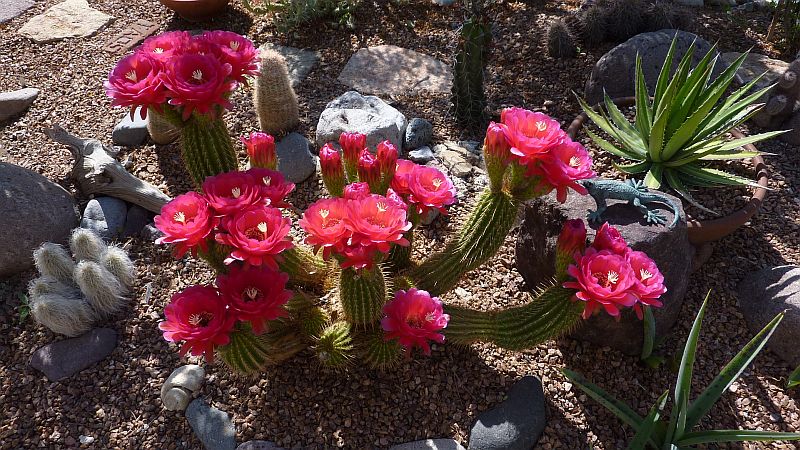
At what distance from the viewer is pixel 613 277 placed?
1.85m

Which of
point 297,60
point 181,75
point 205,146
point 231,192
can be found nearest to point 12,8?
point 297,60

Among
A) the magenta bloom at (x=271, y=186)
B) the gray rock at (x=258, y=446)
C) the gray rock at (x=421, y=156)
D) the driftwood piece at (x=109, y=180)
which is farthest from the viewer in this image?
the gray rock at (x=421, y=156)

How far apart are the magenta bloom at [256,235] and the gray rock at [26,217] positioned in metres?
2.03

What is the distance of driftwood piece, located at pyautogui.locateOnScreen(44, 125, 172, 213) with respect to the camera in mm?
3480

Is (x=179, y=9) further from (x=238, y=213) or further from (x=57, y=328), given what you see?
(x=238, y=213)

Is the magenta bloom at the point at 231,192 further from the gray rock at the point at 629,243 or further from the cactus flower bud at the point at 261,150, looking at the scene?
the gray rock at the point at 629,243

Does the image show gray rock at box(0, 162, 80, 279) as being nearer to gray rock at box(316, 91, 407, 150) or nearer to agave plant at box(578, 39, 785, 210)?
gray rock at box(316, 91, 407, 150)

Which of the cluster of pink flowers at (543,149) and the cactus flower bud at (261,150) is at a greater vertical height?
the cluster of pink flowers at (543,149)

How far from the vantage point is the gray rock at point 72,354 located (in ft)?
9.22

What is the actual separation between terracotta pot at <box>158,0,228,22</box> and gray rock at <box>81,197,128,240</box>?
7.79 ft

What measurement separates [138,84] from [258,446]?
154cm

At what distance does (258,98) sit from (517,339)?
245 centimetres

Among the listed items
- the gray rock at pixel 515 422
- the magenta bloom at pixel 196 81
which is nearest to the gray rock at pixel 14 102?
the magenta bloom at pixel 196 81

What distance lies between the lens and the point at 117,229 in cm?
340
